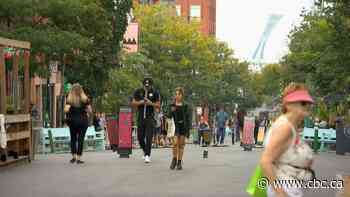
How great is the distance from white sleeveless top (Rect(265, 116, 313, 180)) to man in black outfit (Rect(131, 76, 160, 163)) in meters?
13.9

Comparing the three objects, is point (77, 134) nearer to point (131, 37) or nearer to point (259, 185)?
point (259, 185)

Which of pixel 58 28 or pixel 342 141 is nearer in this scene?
pixel 342 141

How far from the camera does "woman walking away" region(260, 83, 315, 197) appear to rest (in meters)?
6.31

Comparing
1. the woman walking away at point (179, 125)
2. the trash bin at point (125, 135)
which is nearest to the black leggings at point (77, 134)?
the woman walking away at point (179, 125)

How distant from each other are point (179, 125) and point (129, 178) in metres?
2.74

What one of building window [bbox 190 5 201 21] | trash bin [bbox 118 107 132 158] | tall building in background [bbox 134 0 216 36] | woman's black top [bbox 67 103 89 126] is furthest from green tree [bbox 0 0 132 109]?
building window [bbox 190 5 201 21]

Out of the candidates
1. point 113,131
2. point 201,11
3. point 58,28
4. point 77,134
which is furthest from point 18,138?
point 201,11

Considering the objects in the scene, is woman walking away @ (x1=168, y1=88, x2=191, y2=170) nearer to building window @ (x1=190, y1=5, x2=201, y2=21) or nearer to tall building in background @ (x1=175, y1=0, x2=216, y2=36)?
tall building in background @ (x1=175, y1=0, x2=216, y2=36)

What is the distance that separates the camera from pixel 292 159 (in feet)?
21.3

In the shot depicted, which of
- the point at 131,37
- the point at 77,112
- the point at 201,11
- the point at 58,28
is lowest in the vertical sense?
the point at 77,112

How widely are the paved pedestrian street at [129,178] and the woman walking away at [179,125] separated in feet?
1.04

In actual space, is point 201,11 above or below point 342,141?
above

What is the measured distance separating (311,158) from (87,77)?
107 feet

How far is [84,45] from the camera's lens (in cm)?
3098
